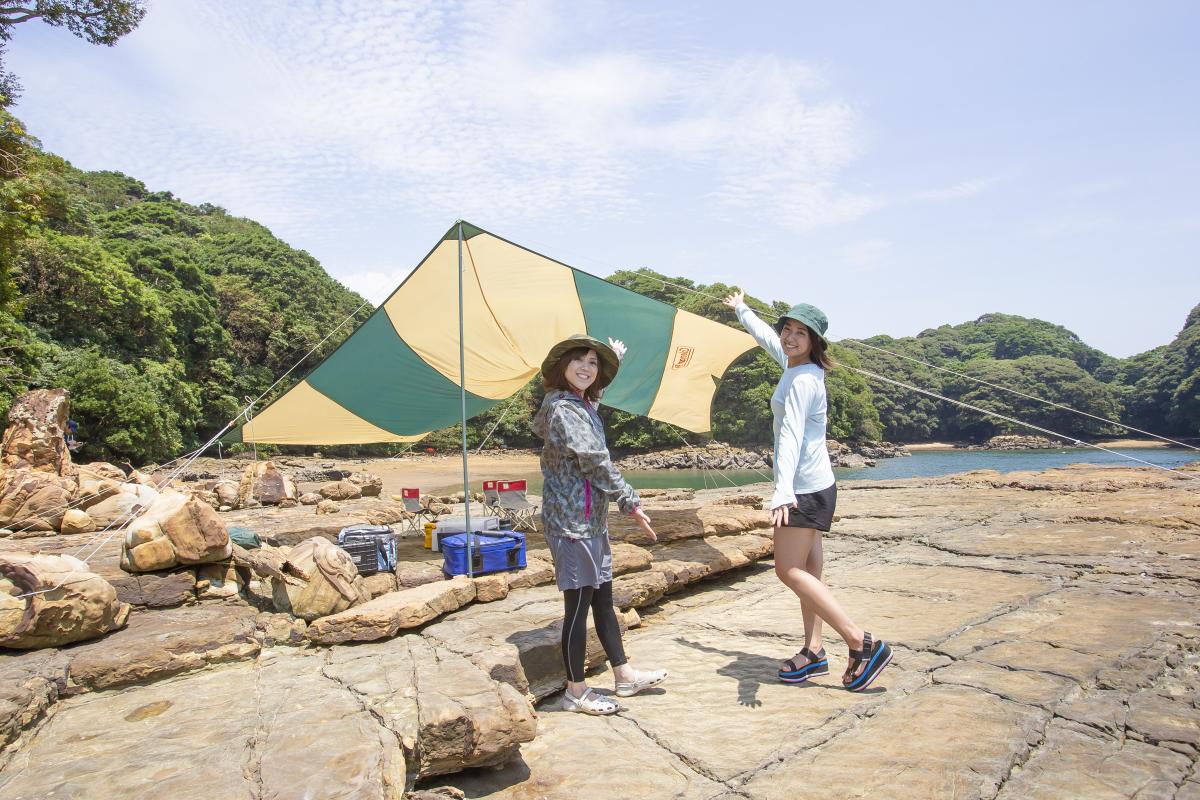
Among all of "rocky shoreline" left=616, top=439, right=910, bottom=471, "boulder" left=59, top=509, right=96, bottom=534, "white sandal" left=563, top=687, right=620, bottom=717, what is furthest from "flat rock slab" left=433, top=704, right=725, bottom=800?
"rocky shoreline" left=616, top=439, right=910, bottom=471

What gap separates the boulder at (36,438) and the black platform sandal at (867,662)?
11.8m

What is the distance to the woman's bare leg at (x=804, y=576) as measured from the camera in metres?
2.75

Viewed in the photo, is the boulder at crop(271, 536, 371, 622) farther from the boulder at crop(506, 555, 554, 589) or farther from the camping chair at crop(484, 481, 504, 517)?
the camping chair at crop(484, 481, 504, 517)

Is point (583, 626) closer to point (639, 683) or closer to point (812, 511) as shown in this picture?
point (639, 683)

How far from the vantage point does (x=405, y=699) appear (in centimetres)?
270

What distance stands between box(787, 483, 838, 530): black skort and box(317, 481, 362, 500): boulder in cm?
1072

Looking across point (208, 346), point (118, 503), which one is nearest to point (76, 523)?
point (118, 503)

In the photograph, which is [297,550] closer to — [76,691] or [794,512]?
[76,691]

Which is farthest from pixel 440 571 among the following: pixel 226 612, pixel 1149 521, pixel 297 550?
pixel 1149 521

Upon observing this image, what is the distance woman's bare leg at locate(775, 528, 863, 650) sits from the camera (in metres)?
2.75

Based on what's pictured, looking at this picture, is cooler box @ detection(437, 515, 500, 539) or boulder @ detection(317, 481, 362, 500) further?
boulder @ detection(317, 481, 362, 500)

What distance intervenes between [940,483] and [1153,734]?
9897mm

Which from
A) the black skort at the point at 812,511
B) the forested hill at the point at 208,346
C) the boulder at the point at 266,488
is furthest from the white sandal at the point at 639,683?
the boulder at the point at 266,488

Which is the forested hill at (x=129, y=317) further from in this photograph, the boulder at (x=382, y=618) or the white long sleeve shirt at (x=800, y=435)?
the white long sleeve shirt at (x=800, y=435)
